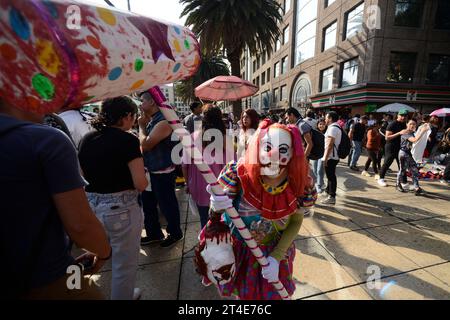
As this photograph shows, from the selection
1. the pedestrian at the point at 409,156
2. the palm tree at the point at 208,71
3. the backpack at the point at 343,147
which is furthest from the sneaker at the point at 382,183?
the palm tree at the point at 208,71

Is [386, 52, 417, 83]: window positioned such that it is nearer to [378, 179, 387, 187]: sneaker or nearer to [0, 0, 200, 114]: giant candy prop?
[378, 179, 387, 187]: sneaker

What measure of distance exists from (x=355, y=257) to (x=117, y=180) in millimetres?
2830

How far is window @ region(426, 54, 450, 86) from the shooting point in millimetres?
14766

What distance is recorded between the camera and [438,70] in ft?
49.0

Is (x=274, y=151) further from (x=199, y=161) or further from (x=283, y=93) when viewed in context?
(x=283, y=93)

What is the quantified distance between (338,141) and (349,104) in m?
14.9

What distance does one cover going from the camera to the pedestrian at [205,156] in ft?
8.35

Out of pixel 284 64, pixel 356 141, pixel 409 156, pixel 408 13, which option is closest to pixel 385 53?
pixel 408 13

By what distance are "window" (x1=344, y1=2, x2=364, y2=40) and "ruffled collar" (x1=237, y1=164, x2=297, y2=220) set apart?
18.2 metres

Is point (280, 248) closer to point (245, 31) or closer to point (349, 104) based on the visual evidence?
point (245, 31)

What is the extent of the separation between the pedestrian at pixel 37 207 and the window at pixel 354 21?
19061mm

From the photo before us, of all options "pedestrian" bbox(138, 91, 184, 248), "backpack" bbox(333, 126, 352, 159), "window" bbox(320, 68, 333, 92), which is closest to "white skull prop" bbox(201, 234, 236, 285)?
"pedestrian" bbox(138, 91, 184, 248)

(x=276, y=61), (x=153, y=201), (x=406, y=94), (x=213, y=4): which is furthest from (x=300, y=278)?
(x=276, y=61)
